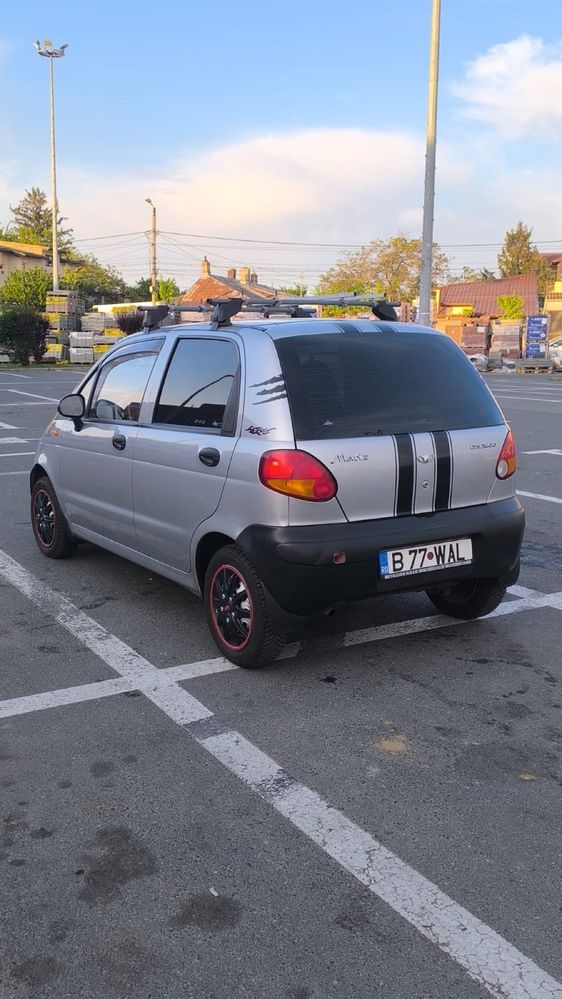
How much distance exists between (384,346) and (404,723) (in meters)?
1.82

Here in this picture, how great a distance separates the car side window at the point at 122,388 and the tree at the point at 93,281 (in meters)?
61.8

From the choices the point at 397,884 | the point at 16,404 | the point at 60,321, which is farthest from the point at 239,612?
the point at 60,321

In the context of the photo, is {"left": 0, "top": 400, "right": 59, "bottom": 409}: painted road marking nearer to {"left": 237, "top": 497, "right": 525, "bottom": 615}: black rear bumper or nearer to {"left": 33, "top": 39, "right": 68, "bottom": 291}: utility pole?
{"left": 237, "top": 497, "right": 525, "bottom": 615}: black rear bumper

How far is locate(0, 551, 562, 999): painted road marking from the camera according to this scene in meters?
2.22

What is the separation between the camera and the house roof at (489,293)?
72.2 meters

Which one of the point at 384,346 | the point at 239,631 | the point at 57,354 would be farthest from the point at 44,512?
the point at 57,354

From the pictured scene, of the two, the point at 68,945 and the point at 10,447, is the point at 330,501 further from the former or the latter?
the point at 10,447

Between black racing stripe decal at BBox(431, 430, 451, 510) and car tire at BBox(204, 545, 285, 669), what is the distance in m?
0.96

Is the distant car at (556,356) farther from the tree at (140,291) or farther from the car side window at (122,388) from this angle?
the tree at (140,291)

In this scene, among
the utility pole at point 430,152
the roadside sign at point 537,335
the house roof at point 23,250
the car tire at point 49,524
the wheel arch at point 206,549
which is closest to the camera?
the wheel arch at point 206,549

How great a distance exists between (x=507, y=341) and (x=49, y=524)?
41445 mm

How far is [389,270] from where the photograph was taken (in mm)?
77500

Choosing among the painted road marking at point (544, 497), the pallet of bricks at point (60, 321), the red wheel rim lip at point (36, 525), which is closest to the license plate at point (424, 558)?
the red wheel rim lip at point (36, 525)

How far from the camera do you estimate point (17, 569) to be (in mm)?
6043
